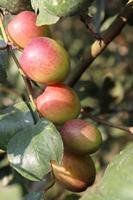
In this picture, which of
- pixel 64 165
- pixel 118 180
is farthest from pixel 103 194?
pixel 64 165

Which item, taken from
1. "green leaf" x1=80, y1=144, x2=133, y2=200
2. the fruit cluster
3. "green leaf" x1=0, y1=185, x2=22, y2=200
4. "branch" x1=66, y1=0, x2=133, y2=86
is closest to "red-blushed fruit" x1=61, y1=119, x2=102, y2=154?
the fruit cluster

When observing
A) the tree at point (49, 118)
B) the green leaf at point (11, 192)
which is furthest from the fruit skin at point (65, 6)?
the green leaf at point (11, 192)

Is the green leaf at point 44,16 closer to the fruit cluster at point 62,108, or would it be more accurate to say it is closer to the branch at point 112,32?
the fruit cluster at point 62,108

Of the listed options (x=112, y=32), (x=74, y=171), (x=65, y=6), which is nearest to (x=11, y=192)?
(x=112, y=32)

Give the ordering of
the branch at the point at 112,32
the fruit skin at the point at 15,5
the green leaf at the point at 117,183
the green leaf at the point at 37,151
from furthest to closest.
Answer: the branch at the point at 112,32, the fruit skin at the point at 15,5, the green leaf at the point at 37,151, the green leaf at the point at 117,183

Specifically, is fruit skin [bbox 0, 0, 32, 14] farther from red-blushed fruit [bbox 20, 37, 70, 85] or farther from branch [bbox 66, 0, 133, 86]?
branch [bbox 66, 0, 133, 86]

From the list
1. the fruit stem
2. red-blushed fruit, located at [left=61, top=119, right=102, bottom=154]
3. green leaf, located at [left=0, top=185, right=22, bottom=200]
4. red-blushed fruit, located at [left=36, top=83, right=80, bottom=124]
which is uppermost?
the fruit stem

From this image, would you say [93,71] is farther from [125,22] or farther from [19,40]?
[19,40]
